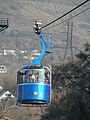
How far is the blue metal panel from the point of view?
1062 inches

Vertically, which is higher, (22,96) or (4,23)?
(4,23)

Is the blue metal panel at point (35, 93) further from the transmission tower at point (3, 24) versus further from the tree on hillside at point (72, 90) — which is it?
the transmission tower at point (3, 24)

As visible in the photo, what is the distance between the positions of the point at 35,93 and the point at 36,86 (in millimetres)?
341

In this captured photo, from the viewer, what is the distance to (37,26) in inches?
978

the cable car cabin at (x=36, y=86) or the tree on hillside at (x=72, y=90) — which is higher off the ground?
the cable car cabin at (x=36, y=86)

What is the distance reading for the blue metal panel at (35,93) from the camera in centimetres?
2698

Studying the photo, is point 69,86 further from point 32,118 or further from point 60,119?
point 32,118

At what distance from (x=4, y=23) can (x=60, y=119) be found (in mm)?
11762

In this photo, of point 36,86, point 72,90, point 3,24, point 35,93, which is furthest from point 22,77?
point 72,90

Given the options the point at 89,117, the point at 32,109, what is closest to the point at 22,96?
the point at 89,117

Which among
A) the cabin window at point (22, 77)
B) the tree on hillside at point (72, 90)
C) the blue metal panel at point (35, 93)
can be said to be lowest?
the tree on hillside at point (72, 90)

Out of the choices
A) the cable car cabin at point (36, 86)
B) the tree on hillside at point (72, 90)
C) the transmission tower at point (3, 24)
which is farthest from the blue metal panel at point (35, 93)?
the transmission tower at point (3, 24)

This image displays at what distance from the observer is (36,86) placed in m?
27.1

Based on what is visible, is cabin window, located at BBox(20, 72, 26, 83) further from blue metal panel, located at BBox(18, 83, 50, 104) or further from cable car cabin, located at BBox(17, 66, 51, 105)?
blue metal panel, located at BBox(18, 83, 50, 104)
